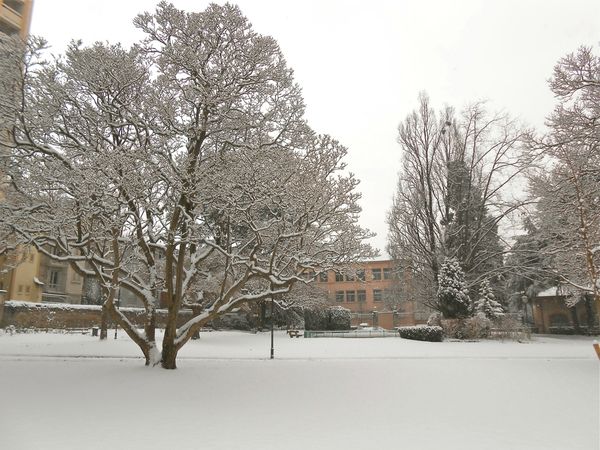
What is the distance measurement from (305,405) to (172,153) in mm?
8392

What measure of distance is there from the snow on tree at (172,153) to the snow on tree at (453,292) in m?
15.7

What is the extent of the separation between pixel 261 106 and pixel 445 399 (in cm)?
976

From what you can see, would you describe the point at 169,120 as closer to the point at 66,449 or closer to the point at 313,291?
the point at 66,449

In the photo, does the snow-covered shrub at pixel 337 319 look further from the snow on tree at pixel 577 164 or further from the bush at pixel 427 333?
the snow on tree at pixel 577 164

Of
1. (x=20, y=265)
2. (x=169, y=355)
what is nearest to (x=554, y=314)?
(x=169, y=355)

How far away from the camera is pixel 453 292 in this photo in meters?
27.0

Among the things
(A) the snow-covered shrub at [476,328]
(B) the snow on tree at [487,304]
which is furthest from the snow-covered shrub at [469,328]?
(B) the snow on tree at [487,304]

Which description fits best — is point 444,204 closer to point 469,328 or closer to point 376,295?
point 469,328

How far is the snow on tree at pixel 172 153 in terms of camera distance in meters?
11.4

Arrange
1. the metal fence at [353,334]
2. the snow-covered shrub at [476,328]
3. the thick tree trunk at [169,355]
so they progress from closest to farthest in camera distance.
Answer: the thick tree trunk at [169,355], the snow-covered shrub at [476,328], the metal fence at [353,334]

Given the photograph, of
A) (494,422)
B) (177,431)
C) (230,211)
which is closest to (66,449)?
(177,431)

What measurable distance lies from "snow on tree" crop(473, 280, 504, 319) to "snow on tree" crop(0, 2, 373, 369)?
20688 millimetres

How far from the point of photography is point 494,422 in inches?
343

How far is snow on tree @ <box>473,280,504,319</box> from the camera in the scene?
30.2m
